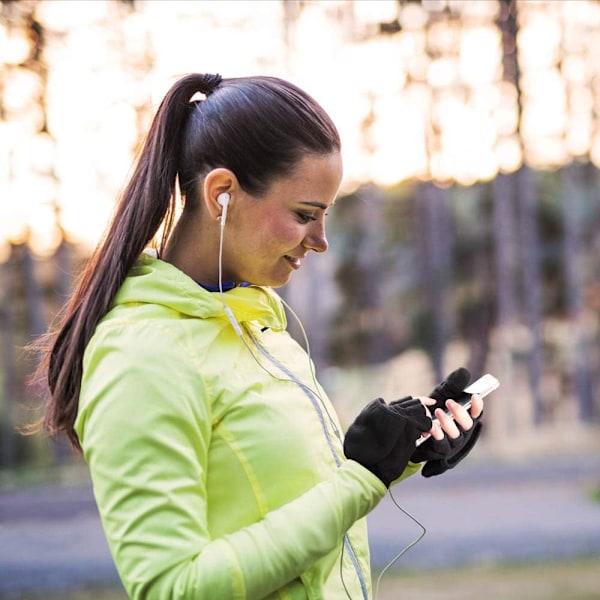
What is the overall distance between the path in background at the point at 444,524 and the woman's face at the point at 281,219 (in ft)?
13.5

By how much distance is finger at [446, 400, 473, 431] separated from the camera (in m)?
Answer: 1.22

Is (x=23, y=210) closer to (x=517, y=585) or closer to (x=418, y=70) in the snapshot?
(x=418, y=70)

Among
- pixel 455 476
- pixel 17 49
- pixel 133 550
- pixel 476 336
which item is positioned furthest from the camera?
pixel 476 336

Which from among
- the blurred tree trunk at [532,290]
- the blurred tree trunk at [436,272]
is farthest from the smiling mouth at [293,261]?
the blurred tree trunk at [532,290]

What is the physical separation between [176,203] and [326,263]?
6.48 m

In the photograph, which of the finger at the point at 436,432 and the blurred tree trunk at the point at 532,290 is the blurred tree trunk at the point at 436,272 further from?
the finger at the point at 436,432

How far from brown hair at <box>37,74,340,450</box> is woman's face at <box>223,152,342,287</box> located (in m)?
0.02

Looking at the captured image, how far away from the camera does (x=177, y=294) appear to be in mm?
1140

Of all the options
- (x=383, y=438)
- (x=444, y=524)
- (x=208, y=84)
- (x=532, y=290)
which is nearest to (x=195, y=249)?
(x=208, y=84)

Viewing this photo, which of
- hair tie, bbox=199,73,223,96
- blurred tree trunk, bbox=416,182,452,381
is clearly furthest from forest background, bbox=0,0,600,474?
hair tie, bbox=199,73,223,96

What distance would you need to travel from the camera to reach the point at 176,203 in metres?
1.24

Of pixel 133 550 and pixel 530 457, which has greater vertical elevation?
pixel 133 550

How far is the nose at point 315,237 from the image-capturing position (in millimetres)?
1202

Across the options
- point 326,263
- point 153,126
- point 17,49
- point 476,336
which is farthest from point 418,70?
point 153,126
